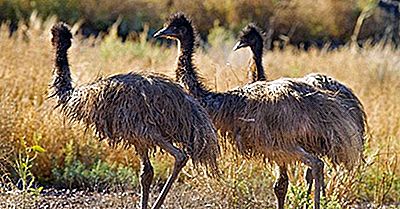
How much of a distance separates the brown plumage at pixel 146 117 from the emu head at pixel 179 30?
29.0 inches

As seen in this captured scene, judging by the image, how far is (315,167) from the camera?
6289 mm

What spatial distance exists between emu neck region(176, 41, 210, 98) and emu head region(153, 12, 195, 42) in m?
0.05

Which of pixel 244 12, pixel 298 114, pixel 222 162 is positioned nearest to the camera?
pixel 298 114

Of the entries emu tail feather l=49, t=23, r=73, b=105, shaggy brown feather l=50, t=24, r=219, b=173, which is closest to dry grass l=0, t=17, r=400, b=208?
shaggy brown feather l=50, t=24, r=219, b=173

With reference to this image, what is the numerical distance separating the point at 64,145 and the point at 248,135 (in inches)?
106

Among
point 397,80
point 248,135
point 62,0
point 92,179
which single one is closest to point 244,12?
point 62,0

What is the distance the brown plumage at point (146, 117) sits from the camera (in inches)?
234

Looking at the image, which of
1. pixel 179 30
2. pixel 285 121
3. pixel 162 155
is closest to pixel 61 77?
pixel 179 30

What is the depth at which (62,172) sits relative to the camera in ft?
27.6

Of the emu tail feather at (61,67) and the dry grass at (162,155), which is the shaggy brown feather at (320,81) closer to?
the dry grass at (162,155)

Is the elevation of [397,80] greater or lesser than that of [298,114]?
lesser

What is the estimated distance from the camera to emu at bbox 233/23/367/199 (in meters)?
7.19

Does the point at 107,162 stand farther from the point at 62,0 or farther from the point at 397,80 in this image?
the point at 62,0

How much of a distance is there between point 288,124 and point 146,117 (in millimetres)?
1046
